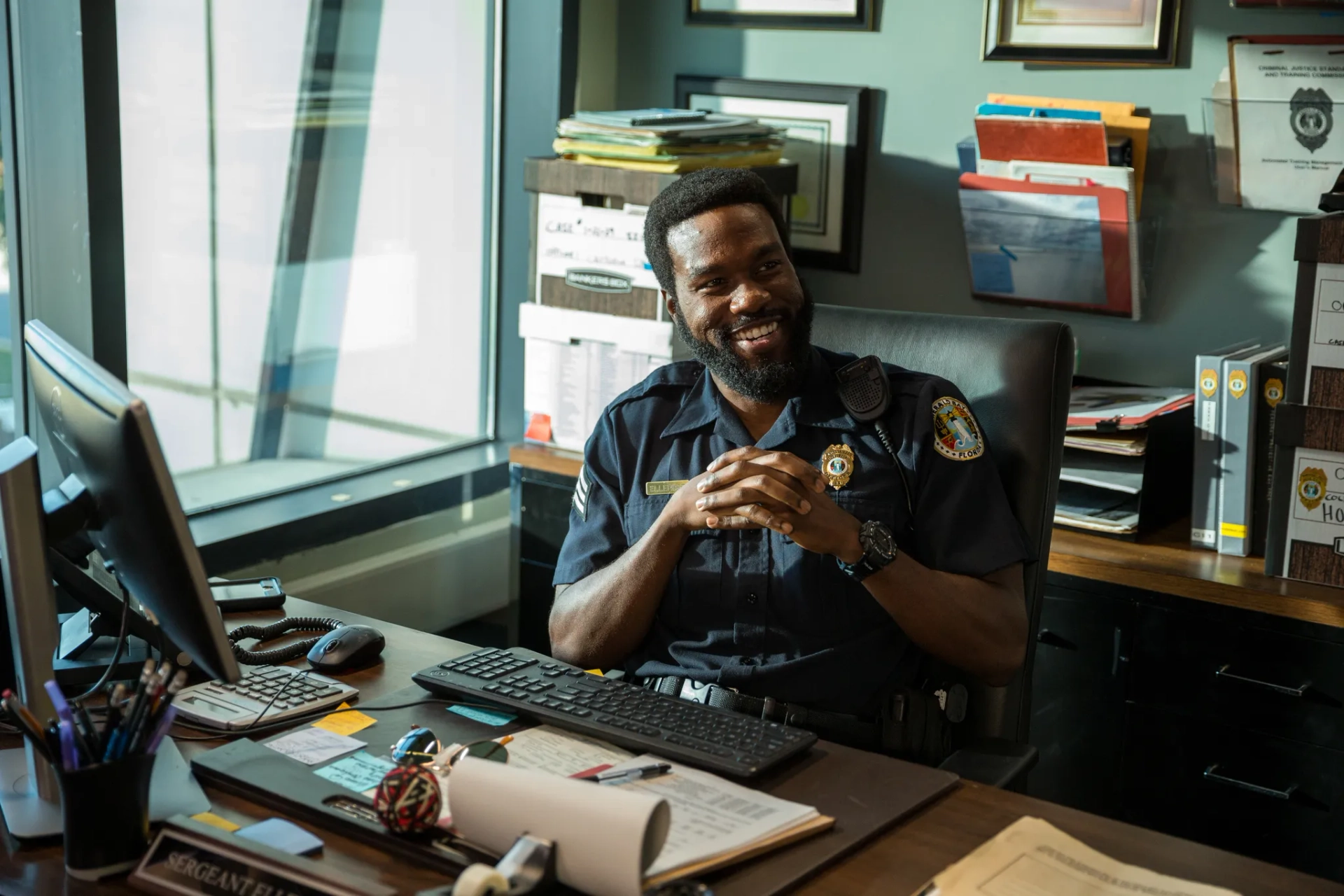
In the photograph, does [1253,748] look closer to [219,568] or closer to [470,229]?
[219,568]

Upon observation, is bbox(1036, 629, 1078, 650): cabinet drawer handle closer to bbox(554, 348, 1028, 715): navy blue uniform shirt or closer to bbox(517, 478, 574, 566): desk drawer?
bbox(554, 348, 1028, 715): navy blue uniform shirt

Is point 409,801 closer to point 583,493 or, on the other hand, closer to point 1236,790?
point 583,493

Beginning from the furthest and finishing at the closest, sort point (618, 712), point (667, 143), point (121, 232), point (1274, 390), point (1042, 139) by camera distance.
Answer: point (667, 143) < point (1042, 139) < point (121, 232) < point (1274, 390) < point (618, 712)

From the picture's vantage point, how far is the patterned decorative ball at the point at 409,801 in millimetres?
1146

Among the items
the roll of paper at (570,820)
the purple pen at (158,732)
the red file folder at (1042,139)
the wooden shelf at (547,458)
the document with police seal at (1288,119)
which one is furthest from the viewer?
the wooden shelf at (547,458)

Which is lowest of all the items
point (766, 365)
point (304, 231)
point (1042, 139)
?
A: point (766, 365)

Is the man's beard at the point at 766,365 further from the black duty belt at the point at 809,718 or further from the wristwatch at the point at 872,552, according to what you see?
the black duty belt at the point at 809,718

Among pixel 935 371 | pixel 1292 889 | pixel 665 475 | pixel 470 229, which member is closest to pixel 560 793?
pixel 1292 889

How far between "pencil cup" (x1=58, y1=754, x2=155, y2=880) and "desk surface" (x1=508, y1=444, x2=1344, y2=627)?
1.51 metres

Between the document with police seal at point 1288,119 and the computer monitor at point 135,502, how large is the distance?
1.94 meters

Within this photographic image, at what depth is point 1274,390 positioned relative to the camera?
2160 millimetres

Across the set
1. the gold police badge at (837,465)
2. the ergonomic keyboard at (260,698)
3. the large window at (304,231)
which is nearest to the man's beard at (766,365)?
the gold police badge at (837,465)

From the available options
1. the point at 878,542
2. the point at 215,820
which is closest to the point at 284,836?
the point at 215,820

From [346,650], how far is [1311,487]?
1456mm
